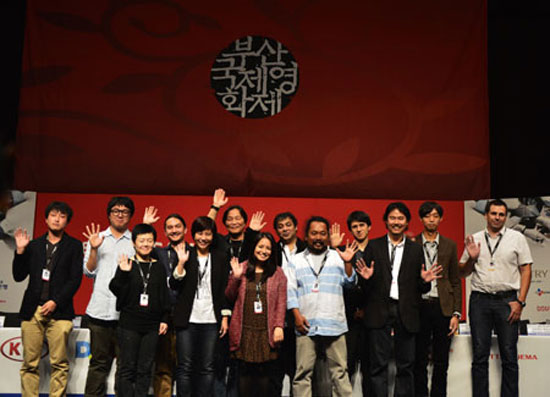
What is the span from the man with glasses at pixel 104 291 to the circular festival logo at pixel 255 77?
8.83ft

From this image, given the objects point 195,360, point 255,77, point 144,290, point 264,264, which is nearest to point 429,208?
point 264,264

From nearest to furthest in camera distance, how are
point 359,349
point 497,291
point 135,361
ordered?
point 135,361 < point 359,349 < point 497,291

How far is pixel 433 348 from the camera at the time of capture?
4.11 m

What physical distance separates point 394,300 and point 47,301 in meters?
2.30

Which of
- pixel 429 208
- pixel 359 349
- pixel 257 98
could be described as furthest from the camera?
pixel 257 98

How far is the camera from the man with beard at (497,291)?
407 centimetres

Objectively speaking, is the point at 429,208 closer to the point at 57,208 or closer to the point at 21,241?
the point at 57,208

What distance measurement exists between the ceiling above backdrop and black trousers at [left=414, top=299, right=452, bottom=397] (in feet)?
8.08

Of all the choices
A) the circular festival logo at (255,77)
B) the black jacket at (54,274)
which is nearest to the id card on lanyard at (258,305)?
the black jacket at (54,274)

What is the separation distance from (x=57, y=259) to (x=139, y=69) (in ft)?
10.4

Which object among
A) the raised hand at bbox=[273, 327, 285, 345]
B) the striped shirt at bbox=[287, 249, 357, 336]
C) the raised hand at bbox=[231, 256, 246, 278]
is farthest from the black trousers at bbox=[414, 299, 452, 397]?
the raised hand at bbox=[231, 256, 246, 278]

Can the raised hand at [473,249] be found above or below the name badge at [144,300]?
above

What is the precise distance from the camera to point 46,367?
412 centimetres

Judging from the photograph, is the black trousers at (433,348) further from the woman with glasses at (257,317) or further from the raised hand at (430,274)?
the woman with glasses at (257,317)
